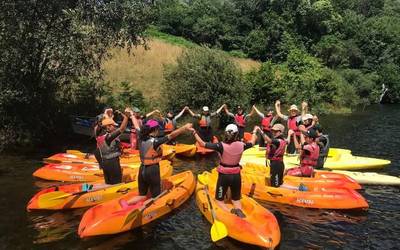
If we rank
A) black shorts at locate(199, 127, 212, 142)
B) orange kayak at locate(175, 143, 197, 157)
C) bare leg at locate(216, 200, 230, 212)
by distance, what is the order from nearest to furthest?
bare leg at locate(216, 200, 230, 212) → orange kayak at locate(175, 143, 197, 157) → black shorts at locate(199, 127, 212, 142)

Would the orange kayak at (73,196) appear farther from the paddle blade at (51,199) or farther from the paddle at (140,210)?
the paddle at (140,210)

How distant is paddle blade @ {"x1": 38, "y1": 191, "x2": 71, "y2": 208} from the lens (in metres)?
12.5

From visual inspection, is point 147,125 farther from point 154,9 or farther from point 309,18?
point 309,18

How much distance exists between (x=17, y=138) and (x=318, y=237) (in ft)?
49.5

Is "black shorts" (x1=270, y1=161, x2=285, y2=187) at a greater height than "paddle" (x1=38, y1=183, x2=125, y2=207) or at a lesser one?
greater

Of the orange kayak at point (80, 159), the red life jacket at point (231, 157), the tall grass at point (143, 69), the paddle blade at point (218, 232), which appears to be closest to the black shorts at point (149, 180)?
the red life jacket at point (231, 157)

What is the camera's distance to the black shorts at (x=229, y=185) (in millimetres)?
10836

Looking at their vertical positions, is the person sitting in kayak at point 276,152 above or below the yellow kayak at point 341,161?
above

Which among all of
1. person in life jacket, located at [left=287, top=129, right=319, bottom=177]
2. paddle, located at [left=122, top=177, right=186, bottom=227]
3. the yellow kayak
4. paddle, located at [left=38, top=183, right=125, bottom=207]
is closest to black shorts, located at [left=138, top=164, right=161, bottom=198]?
paddle, located at [left=122, top=177, right=186, bottom=227]

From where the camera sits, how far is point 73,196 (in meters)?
12.8

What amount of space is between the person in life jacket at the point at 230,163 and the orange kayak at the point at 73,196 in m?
2.81

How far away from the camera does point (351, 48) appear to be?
5859 cm

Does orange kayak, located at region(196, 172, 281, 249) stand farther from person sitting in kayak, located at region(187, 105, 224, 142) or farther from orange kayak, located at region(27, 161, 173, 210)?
person sitting in kayak, located at region(187, 105, 224, 142)

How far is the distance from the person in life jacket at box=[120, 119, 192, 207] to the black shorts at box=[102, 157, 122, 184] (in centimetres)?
162
